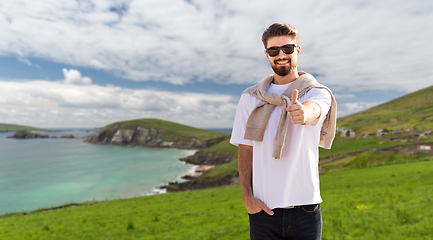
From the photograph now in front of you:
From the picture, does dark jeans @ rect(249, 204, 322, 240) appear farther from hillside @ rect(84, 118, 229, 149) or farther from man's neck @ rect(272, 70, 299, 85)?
hillside @ rect(84, 118, 229, 149)

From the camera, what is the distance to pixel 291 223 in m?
2.32

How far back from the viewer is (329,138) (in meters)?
2.49

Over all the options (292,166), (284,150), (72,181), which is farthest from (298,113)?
(72,181)

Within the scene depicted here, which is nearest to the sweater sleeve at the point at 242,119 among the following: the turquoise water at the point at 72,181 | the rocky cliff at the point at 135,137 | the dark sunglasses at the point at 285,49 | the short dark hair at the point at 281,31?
the dark sunglasses at the point at 285,49

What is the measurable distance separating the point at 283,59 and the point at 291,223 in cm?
182

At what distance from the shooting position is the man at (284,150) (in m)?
2.27

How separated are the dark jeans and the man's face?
154cm

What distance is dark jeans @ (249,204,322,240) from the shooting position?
7.64 feet

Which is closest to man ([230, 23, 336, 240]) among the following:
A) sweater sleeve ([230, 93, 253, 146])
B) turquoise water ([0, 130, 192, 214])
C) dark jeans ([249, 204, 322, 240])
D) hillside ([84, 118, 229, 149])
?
dark jeans ([249, 204, 322, 240])

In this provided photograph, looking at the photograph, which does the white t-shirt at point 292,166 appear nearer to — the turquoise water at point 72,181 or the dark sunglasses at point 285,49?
the dark sunglasses at point 285,49

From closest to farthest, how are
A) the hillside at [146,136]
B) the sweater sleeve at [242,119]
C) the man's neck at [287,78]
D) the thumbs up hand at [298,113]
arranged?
the thumbs up hand at [298,113], the man's neck at [287,78], the sweater sleeve at [242,119], the hillside at [146,136]

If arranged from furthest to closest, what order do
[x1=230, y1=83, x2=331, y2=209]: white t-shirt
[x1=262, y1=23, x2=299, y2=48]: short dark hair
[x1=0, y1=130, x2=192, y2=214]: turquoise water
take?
[x1=0, y1=130, x2=192, y2=214]: turquoise water, [x1=262, y1=23, x2=299, y2=48]: short dark hair, [x1=230, y1=83, x2=331, y2=209]: white t-shirt

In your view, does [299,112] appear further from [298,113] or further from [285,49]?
[285,49]

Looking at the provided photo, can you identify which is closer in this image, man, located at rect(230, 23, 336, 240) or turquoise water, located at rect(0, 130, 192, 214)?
man, located at rect(230, 23, 336, 240)
